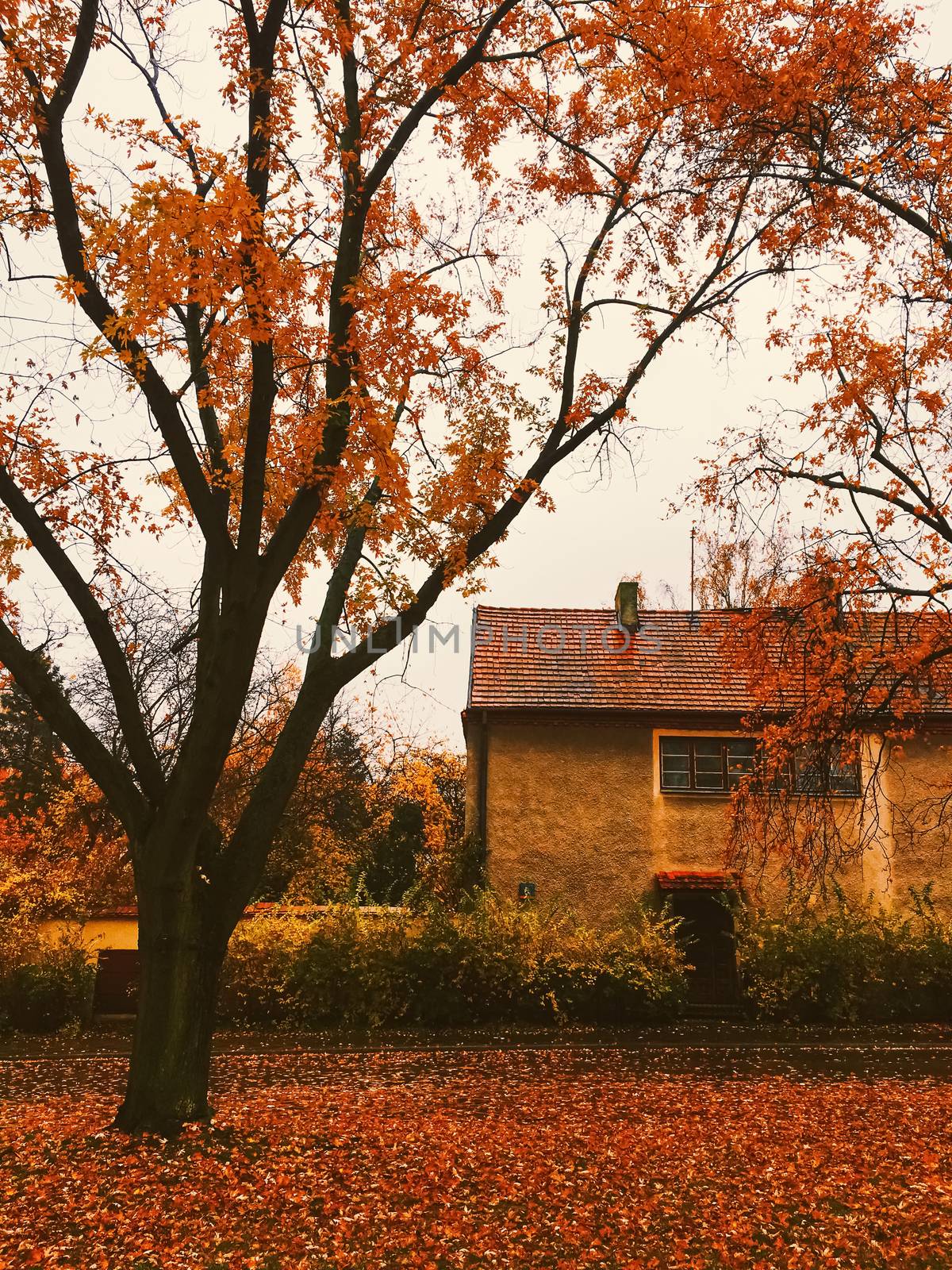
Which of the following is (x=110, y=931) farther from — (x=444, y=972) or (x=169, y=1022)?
(x=169, y=1022)

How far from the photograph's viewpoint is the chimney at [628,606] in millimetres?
22938

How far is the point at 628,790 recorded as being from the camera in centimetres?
2008

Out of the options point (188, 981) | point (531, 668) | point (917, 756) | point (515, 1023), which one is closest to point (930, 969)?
point (917, 756)

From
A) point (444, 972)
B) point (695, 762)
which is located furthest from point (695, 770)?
point (444, 972)

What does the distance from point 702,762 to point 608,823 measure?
7.84 ft

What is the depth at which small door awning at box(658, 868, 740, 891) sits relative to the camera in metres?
19.0

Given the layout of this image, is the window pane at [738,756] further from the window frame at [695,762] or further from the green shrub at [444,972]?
the green shrub at [444,972]

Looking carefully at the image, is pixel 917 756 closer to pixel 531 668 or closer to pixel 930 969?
pixel 930 969

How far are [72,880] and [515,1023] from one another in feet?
33.0

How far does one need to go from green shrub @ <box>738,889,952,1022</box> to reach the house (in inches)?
84.0

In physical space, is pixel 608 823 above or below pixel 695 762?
below

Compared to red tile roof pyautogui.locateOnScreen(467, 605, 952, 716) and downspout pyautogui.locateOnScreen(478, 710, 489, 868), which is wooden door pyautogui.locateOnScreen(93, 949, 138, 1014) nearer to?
downspout pyautogui.locateOnScreen(478, 710, 489, 868)

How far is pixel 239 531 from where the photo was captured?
793 centimetres

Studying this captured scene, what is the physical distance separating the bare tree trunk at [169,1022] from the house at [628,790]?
39.6 ft
